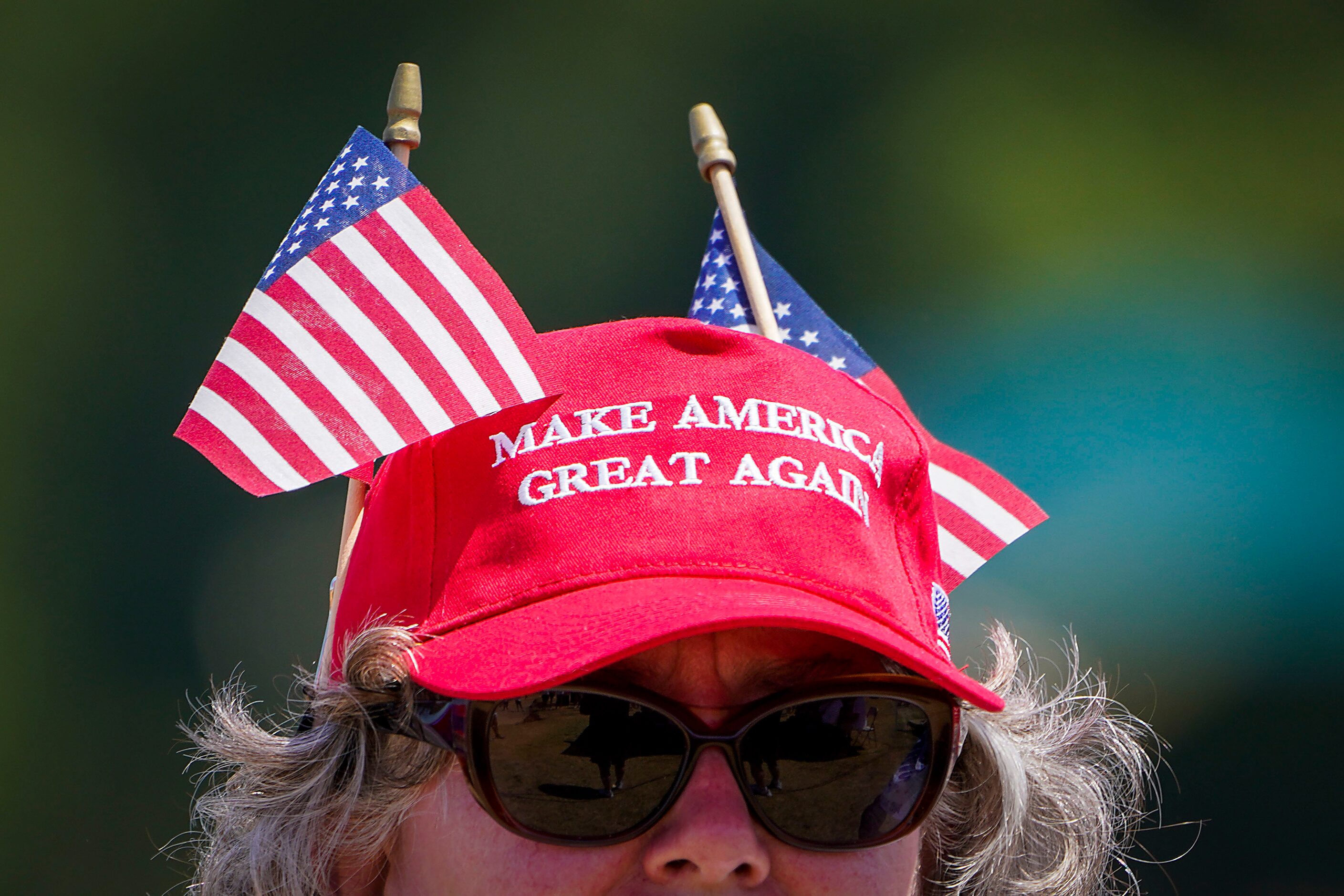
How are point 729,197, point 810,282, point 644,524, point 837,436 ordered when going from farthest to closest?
point 810,282 → point 729,197 → point 837,436 → point 644,524

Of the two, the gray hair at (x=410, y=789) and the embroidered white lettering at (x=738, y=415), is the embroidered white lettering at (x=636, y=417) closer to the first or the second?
the embroidered white lettering at (x=738, y=415)

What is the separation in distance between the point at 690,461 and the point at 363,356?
1.14 feet

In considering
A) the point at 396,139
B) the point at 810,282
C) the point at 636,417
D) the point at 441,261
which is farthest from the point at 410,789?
the point at 810,282

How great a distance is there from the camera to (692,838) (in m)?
1.04

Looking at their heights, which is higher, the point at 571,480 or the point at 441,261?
the point at 441,261

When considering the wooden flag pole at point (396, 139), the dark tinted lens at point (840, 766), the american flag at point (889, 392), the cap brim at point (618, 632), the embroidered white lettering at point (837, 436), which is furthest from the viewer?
the american flag at point (889, 392)

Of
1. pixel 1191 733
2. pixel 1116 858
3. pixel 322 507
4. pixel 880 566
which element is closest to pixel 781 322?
pixel 880 566

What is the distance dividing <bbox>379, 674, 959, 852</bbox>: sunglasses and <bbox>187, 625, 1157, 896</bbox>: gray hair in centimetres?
6

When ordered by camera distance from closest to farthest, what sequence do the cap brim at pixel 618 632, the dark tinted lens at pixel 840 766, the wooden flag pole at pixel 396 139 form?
1. the cap brim at pixel 618 632
2. the dark tinted lens at pixel 840 766
3. the wooden flag pole at pixel 396 139

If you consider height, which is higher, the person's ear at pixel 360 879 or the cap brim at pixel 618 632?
the cap brim at pixel 618 632

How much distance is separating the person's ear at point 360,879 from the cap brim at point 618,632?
0.32m

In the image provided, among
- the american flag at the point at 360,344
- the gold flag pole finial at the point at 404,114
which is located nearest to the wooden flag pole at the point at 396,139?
the gold flag pole finial at the point at 404,114

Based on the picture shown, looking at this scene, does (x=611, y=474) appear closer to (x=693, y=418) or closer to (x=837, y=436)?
(x=693, y=418)

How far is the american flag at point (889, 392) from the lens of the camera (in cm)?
162
